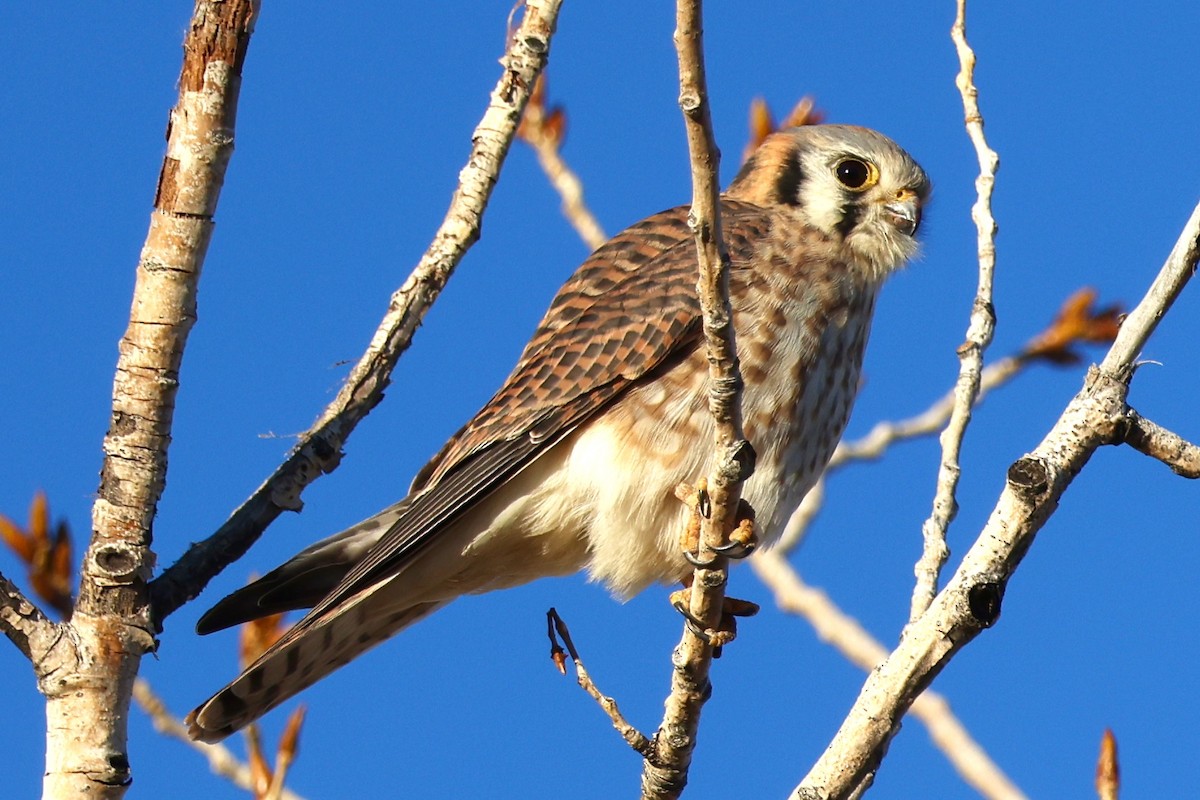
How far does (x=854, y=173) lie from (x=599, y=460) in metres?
1.32

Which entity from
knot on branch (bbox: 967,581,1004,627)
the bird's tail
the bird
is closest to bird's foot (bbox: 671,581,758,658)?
the bird

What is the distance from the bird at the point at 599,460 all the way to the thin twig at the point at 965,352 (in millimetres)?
581

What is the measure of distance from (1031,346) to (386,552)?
7.10 ft

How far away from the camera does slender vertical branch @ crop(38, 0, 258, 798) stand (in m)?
2.81

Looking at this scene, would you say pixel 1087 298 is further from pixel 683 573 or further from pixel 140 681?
pixel 140 681

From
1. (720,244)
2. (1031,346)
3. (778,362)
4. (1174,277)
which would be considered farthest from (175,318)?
(1031,346)

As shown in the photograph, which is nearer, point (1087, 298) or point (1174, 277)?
point (1174, 277)

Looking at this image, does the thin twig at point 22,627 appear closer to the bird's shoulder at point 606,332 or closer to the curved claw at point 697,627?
the curved claw at point 697,627

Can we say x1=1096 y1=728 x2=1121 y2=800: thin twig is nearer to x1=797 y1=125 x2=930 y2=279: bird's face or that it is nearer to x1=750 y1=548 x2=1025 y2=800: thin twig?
x1=750 y1=548 x2=1025 y2=800: thin twig

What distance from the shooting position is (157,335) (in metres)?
2.87

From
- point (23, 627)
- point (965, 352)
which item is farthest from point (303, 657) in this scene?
point (965, 352)

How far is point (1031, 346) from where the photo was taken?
4.66m

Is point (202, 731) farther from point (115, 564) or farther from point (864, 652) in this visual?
point (864, 652)

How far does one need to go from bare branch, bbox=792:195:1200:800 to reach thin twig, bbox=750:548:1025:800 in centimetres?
82
